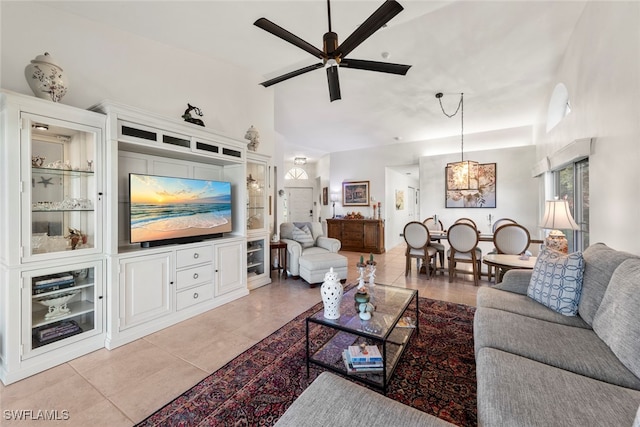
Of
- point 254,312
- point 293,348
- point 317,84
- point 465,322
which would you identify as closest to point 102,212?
point 254,312

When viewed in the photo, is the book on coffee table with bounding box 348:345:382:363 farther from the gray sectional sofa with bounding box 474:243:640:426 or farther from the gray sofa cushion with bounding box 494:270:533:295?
the gray sofa cushion with bounding box 494:270:533:295

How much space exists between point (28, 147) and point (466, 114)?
237 inches

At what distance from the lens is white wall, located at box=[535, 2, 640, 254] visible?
1914 millimetres

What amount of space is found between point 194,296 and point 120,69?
2.49 m

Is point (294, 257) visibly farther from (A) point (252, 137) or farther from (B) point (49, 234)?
Answer: (B) point (49, 234)

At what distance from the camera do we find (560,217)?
9.12 feet

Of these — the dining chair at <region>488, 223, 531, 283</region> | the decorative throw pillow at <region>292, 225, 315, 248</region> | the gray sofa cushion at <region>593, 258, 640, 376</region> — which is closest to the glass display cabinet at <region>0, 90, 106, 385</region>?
the decorative throw pillow at <region>292, 225, 315, 248</region>

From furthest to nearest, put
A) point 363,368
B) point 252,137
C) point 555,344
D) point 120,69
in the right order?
point 252,137, point 120,69, point 363,368, point 555,344

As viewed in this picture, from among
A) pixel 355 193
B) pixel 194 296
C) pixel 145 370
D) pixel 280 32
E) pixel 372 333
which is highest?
pixel 280 32

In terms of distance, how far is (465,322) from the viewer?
2678 mm

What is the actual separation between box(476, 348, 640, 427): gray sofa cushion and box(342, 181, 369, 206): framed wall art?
619 centimetres

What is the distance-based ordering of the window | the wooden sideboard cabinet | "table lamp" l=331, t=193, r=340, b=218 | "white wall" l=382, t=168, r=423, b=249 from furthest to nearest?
"table lamp" l=331, t=193, r=340, b=218 < "white wall" l=382, t=168, r=423, b=249 < the wooden sideboard cabinet < the window

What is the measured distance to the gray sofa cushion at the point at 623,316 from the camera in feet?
4.13

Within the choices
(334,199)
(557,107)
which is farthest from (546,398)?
(334,199)
